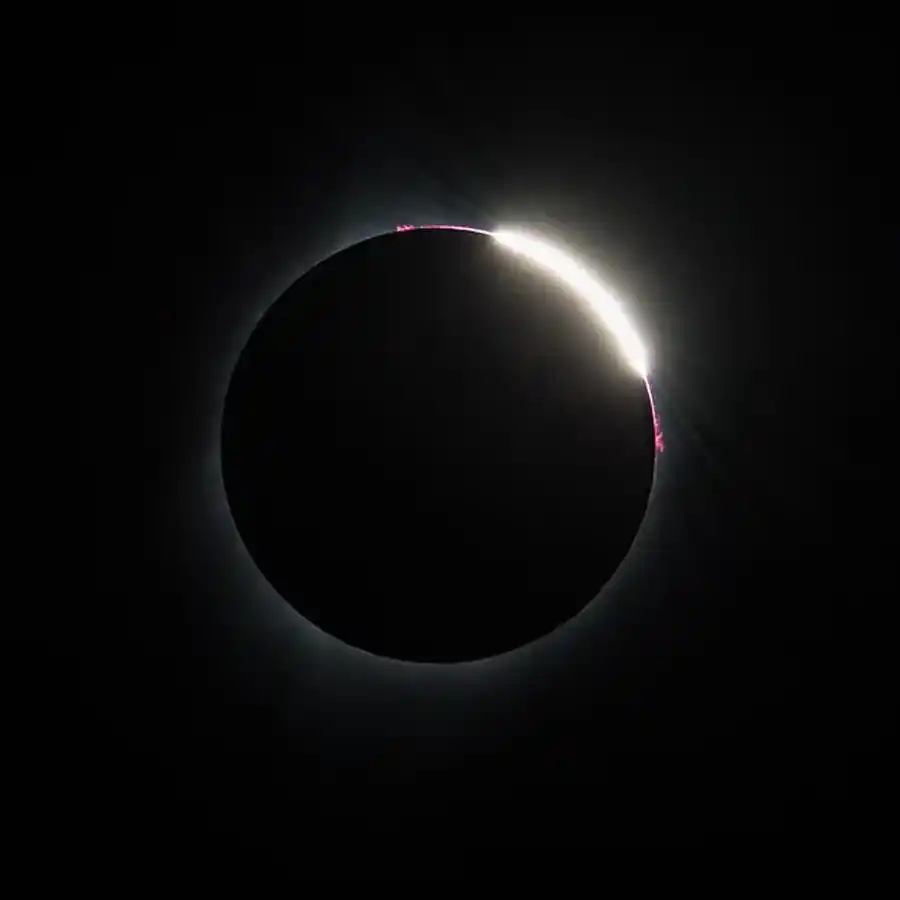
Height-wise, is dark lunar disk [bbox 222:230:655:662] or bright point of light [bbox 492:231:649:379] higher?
bright point of light [bbox 492:231:649:379]

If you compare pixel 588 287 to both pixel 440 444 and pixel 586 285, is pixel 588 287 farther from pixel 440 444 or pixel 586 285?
pixel 440 444

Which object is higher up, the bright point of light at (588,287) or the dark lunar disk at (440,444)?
the bright point of light at (588,287)

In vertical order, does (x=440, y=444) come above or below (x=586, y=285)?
below

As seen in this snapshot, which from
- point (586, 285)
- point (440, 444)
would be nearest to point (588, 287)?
point (586, 285)

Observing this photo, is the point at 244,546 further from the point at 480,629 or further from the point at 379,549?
the point at 480,629
